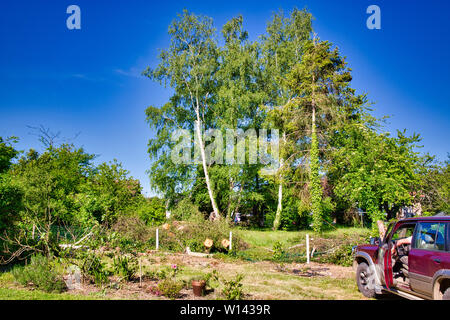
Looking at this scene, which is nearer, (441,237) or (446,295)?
(446,295)

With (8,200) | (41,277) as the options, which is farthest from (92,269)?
(8,200)

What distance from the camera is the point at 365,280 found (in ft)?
24.1

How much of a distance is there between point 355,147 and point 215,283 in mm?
→ 16089

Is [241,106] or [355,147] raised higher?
[241,106]

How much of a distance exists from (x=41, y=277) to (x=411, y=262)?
8152 mm

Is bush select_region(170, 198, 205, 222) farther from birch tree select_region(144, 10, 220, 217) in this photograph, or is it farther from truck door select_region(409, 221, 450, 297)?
truck door select_region(409, 221, 450, 297)

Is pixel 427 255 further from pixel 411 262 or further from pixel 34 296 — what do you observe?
pixel 34 296

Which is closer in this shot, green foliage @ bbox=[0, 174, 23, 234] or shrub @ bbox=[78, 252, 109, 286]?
shrub @ bbox=[78, 252, 109, 286]

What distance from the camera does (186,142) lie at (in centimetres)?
Result: 2700

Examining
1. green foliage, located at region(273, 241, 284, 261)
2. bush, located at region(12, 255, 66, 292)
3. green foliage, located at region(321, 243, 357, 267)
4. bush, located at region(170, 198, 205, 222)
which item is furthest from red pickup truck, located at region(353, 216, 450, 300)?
bush, located at region(170, 198, 205, 222)

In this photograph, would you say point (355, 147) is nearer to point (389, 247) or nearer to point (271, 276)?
point (271, 276)

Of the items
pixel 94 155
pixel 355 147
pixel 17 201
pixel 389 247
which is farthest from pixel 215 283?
pixel 94 155

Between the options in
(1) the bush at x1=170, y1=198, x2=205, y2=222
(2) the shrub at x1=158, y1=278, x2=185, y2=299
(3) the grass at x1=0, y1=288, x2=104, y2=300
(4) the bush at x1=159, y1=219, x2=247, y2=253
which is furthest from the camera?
(1) the bush at x1=170, y1=198, x2=205, y2=222

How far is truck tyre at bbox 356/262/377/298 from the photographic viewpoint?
23.1 ft
